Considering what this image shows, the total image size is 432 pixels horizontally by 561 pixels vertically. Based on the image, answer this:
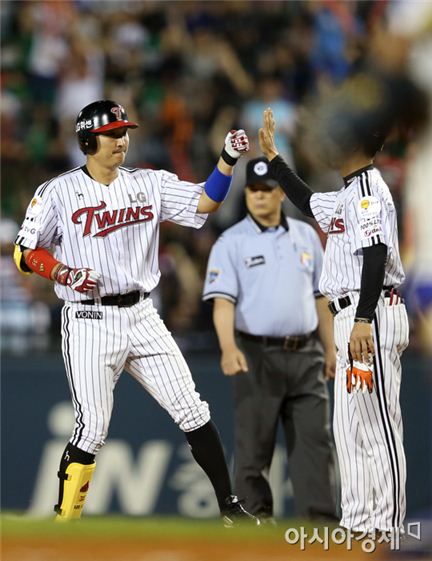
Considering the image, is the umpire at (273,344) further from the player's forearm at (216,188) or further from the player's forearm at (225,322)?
the player's forearm at (216,188)

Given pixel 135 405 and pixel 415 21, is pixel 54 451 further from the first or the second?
pixel 415 21

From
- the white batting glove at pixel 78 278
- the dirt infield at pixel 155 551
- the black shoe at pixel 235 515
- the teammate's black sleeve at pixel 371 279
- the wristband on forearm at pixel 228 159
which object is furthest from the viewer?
the wristband on forearm at pixel 228 159

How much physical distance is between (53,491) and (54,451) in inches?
11.5

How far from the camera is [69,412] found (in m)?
8.08

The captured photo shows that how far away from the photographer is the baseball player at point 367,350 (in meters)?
4.84

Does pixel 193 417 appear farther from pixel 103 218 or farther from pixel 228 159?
pixel 228 159

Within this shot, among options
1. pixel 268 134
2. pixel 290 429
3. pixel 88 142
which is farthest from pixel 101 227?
pixel 290 429

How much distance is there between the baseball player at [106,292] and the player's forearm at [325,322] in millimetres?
1260

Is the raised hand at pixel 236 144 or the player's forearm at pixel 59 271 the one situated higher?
the raised hand at pixel 236 144

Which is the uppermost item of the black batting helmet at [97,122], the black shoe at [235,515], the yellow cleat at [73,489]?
the black batting helmet at [97,122]

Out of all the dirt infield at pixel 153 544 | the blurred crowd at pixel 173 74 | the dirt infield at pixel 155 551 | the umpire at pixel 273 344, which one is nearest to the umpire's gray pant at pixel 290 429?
the umpire at pixel 273 344

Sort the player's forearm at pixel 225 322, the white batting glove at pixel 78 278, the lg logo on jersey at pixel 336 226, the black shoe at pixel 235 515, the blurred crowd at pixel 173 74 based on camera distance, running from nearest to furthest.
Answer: the lg logo on jersey at pixel 336 226 → the white batting glove at pixel 78 278 → the black shoe at pixel 235 515 → the player's forearm at pixel 225 322 → the blurred crowd at pixel 173 74

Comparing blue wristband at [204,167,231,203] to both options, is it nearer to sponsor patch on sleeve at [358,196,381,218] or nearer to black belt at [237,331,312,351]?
sponsor patch on sleeve at [358,196,381,218]

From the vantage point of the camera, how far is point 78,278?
519cm
